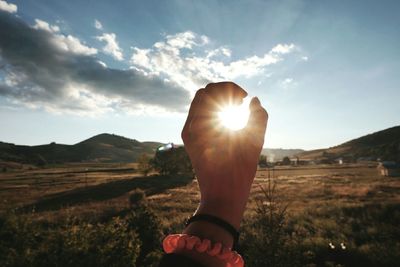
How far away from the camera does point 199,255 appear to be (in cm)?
100

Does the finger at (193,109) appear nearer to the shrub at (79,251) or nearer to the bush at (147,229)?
the shrub at (79,251)

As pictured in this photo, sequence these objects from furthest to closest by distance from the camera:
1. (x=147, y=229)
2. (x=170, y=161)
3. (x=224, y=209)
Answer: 1. (x=170, y=161)
2. (x=147, y=229)
3. (x=224, y=209)

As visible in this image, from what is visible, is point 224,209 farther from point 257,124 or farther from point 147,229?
point 147,229

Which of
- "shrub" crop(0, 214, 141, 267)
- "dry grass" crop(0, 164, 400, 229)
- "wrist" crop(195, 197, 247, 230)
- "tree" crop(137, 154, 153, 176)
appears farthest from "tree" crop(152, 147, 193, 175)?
"wrist" crop(195, 197, 247, 230)

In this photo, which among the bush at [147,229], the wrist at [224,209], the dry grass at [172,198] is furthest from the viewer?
the dry grass at [172,198]

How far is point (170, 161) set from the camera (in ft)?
→ 335

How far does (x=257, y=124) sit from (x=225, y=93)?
19cm

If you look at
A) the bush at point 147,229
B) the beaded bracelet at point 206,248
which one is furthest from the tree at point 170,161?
the beaded bracelet at point 206,248

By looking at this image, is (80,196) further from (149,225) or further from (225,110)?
(225,110)

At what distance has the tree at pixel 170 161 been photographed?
101750 millimetres

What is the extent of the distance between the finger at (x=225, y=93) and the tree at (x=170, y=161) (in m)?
100

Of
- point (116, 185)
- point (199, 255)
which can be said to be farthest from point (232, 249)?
point (116, 185)

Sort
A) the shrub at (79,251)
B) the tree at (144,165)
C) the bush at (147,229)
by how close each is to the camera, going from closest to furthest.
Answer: the shrub at (79,251)
the bush at (147,229)
the tree at (144,165)

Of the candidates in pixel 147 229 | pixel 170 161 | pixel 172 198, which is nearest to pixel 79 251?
pixel 147 229
